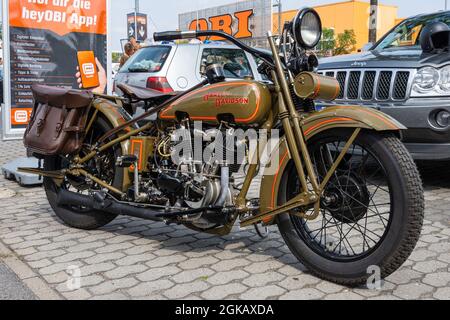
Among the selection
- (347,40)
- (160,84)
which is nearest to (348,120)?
(160,84)

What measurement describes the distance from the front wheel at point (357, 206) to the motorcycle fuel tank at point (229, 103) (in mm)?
376

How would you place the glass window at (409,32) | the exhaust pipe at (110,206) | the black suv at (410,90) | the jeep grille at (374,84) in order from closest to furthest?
the exhaust pipe at (110,206), the black suv at (410,90), the jeep grille at (374,84), the glass window at (409,32)

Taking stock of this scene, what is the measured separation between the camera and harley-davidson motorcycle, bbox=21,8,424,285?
2.79m

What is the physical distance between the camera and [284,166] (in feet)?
10.1

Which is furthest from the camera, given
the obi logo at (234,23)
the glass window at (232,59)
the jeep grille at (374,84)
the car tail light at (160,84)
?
the obi logo at (234,23)

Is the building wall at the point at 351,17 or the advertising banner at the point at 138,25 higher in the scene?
the building wall at the point at 351,17

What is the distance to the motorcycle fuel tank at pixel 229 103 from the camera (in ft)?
10.1

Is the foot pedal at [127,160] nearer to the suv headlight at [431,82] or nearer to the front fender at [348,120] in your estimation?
the front fender at [348,120]

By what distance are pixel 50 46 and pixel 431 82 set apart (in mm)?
4538

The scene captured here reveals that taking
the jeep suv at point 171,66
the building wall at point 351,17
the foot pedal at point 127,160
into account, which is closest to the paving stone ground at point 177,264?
the foot pedal at point 127,160

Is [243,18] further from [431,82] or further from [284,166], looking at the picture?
[284,166]

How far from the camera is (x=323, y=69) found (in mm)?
5836

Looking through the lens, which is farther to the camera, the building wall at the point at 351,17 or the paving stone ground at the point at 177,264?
the building wall at the point at 351,17

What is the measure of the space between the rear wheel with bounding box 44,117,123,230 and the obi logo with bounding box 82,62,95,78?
2841mm
